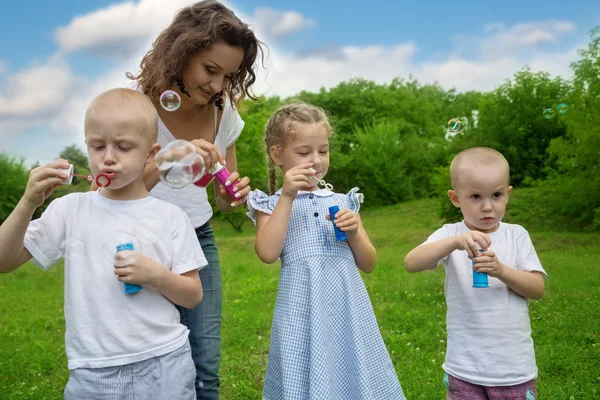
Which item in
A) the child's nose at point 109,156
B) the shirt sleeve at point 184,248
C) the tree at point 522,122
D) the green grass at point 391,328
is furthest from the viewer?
the tree at point 522,122

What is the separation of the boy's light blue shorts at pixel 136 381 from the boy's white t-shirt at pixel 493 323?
1.24m

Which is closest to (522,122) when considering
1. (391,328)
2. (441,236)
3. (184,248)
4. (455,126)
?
(391,328)

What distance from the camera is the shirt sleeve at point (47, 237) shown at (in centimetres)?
230

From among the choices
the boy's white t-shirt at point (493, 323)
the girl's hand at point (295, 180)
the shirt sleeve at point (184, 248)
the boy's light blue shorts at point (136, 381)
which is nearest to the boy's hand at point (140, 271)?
the shirt sleeve at point (184, 248)

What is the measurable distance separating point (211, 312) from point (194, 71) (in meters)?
1.17

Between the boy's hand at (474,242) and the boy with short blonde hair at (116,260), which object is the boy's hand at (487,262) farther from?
the boy with short blonde hair at (116,260)

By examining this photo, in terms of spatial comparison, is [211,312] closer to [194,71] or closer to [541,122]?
[194,71]

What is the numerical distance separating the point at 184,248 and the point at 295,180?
0.60m

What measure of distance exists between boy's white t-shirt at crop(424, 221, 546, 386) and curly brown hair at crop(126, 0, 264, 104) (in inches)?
52.9

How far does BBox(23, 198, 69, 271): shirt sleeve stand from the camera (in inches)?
90.4

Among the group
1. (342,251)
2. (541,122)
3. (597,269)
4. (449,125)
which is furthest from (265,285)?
(541,122)

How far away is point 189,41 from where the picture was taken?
284cm

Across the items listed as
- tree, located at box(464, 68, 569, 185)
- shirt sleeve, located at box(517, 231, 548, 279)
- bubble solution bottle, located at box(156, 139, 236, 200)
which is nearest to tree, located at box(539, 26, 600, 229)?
tree, located at box(464, 68, 569, 185)

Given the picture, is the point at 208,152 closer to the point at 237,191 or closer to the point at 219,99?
the point at 237,191
